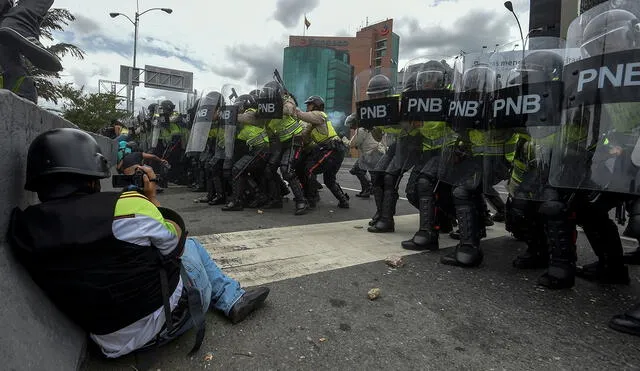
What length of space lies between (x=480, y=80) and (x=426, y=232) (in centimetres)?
148

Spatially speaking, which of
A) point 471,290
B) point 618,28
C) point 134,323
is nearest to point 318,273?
point 471,290

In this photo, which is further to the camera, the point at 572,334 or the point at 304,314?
the point at 304,314

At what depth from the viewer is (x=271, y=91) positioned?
553 centimetres

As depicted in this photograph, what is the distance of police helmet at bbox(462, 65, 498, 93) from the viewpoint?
9.74ft

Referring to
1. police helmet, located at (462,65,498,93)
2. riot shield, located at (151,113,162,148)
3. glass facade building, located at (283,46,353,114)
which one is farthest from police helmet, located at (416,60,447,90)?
glass facade building, located at (283,46,353,114)

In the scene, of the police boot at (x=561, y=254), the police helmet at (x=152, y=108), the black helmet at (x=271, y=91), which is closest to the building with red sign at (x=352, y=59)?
the police helmet at (x=152, y=108)

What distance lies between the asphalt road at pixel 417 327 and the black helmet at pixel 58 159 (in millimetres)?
845

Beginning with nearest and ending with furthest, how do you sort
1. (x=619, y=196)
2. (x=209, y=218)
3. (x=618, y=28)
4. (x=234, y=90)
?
(x=618, y=28)
(x=619, y=196)
(x=209, y=218)
(x=234, y=90)

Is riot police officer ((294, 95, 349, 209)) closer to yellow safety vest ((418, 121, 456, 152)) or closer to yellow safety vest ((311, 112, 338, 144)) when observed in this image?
yellow safety vest ((311, 112, 338, 144))

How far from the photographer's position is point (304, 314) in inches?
85.5

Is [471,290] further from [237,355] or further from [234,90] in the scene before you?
[234,90]

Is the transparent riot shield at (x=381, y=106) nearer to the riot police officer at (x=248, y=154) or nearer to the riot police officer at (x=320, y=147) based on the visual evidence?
the riot police officer at (x=320, y=147)

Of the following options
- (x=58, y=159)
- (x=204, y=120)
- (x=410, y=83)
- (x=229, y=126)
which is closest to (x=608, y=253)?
(x=410, y=83)

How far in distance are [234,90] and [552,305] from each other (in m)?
5.56
